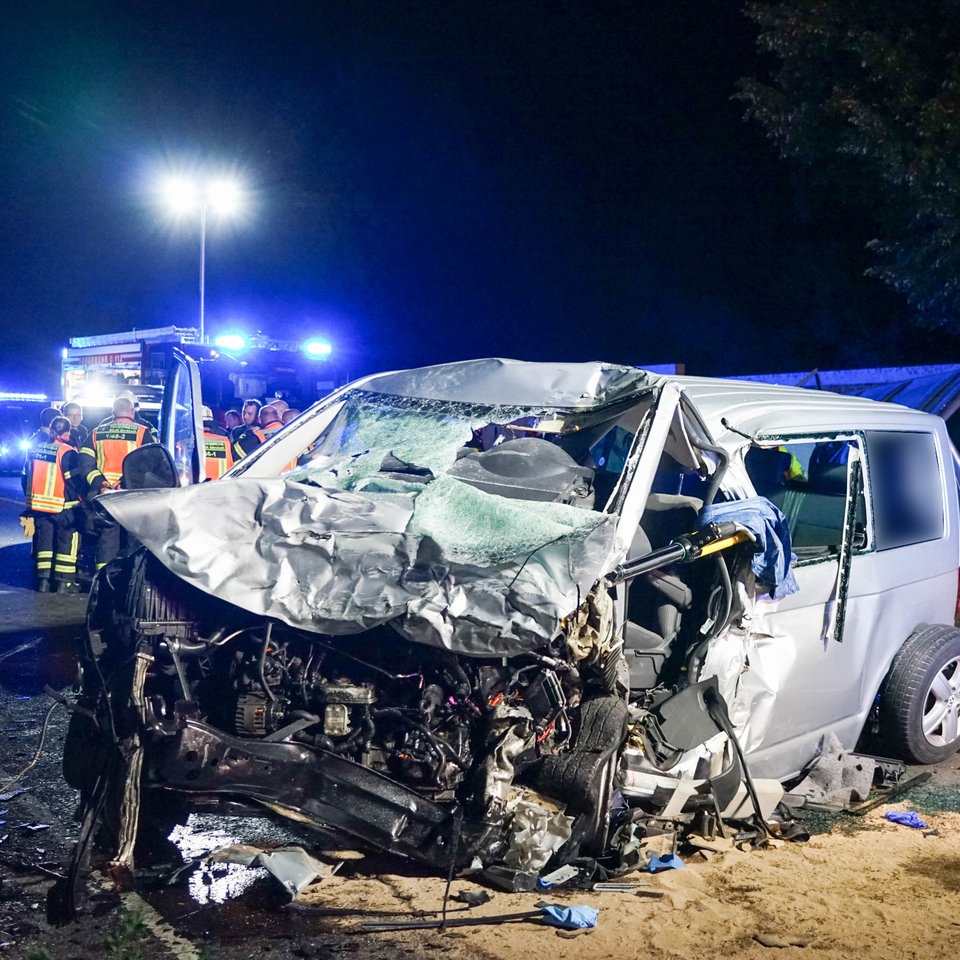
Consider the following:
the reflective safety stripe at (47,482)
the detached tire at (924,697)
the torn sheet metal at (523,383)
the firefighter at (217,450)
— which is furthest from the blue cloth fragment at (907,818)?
the reflective safety stripe at (47,482)

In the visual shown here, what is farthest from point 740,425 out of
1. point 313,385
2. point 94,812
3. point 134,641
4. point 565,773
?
point 313,385

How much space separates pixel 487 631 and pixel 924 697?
3016 millimetres

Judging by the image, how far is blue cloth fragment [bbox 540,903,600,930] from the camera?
11.2 feet

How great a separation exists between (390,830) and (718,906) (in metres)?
1.26

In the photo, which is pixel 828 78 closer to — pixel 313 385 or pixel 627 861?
pixel 313 385

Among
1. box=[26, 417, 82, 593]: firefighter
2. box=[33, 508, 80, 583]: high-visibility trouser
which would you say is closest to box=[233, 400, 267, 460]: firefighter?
box=[26, 417, 82, 593]: firefighter

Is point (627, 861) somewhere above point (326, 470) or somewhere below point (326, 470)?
below

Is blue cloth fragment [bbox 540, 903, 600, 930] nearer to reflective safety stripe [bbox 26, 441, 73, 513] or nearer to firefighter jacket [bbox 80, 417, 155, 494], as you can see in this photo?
firefighter jacket [bbox 80, 417, 155, 494]

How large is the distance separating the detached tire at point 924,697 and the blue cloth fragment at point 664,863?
1820mm

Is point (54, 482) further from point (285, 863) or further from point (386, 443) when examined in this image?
point (285, 863)

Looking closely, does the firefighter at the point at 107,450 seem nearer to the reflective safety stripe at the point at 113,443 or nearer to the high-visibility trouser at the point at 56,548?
the reflective safety stripe at the point at 113,443

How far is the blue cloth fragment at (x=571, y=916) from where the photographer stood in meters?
3.42

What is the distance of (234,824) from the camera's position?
4473 mm

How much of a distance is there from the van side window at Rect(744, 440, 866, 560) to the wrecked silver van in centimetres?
34
